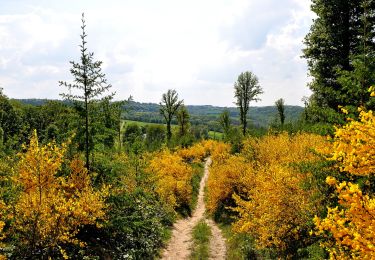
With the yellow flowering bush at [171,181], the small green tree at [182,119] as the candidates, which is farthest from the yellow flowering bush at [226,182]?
the small green tree at [182,119]

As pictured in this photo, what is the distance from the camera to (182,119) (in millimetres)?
70000

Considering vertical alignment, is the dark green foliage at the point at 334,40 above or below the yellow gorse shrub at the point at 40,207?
above

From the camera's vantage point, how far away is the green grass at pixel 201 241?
1836cm

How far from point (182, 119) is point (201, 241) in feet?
165

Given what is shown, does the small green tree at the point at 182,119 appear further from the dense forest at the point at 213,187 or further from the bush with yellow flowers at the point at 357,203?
the bush with yellow flowers at the point at 357,203

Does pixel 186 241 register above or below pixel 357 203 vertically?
below

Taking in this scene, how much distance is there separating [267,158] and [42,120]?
58147mm

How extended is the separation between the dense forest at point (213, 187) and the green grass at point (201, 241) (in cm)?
10

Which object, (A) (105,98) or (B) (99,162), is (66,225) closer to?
(B) (99,162)

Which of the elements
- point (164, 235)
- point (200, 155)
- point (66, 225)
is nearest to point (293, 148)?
point (164, 235)

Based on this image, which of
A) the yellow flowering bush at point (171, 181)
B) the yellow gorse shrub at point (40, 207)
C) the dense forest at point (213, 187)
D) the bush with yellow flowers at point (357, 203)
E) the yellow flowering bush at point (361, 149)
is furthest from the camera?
the yellow flowering bush at point (171, 181)

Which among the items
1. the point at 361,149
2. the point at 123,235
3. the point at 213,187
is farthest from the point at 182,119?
the point at 361,149

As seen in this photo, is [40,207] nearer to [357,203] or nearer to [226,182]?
[357,203]

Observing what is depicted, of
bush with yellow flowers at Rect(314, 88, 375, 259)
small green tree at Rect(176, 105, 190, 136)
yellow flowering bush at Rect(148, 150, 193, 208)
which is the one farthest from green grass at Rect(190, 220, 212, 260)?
small green tree at Rect(176, 105, 190, 136)
